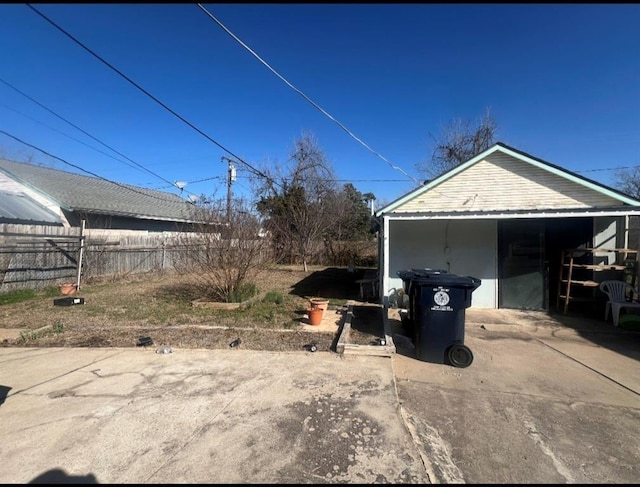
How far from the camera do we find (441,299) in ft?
16.5

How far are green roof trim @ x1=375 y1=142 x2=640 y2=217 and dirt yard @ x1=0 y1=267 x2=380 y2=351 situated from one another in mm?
3305

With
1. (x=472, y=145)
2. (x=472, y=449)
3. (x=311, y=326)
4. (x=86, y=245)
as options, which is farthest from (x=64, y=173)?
(x=472, y=145)

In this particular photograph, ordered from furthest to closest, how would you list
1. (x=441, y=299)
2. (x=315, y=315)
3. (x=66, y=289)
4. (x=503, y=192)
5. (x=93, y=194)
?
(x=93, y=194), (x=66, y=289), (x=503, y=192), (x=315, y=315), (x=441, y=299)

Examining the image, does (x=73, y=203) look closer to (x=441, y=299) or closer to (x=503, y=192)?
(x=441, y=299)

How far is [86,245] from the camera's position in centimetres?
1276

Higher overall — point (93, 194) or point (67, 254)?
point (93, 194)

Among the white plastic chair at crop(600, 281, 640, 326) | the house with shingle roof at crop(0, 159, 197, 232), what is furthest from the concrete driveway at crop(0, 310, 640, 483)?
the house with shingle roof at crop(0, 159, 197, 232)

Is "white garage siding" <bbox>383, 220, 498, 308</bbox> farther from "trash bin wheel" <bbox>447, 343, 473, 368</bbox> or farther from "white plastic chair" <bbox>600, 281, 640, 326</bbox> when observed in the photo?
"trash bin wheel" <bbox>447, 343, 473, 368</bbox>

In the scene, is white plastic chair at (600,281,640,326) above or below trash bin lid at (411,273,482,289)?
below

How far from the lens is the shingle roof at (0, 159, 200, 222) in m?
15.1

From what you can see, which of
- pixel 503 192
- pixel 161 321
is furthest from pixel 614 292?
pixel 161 321

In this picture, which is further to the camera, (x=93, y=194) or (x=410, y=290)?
(x=93, y=194)

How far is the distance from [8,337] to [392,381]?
6.85 meters

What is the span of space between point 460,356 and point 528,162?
5.73 metres
